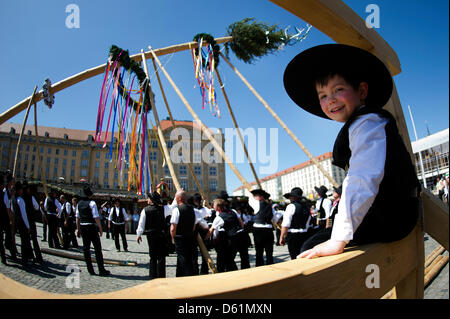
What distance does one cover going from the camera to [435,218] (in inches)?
42.8

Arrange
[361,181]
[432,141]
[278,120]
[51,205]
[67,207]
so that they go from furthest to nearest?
1. [432,141]
2. [67,207]
3. [51,205]
4. [278,120]
5. [361,181]

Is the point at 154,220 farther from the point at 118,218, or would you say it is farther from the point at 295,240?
the point at 118,218

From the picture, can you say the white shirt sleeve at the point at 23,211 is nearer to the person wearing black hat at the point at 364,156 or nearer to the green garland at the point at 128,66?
the green garland at the point at 128,66

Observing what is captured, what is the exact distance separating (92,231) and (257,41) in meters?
6.31

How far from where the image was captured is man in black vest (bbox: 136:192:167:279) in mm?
4996

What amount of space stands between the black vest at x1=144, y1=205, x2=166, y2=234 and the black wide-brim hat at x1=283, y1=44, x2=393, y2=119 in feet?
15.6

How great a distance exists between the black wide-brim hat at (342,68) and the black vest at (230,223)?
5.18 meters

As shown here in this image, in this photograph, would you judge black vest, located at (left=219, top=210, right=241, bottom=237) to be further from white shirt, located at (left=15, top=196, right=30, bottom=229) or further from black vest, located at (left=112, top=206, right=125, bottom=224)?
black vest, located at (left=112, top=206, right=125, bottom=224)

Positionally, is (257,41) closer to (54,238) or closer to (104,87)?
(104,87)

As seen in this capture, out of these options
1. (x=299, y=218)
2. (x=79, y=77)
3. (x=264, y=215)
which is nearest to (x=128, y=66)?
(x=79, y=77)

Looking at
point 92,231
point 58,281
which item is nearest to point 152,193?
point 92,231

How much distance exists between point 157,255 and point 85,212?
2042mm

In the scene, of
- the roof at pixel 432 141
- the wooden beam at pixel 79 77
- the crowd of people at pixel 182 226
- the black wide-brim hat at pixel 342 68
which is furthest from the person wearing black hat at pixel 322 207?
the roof at pixel 432 141

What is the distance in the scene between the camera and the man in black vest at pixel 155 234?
16.4 feet
